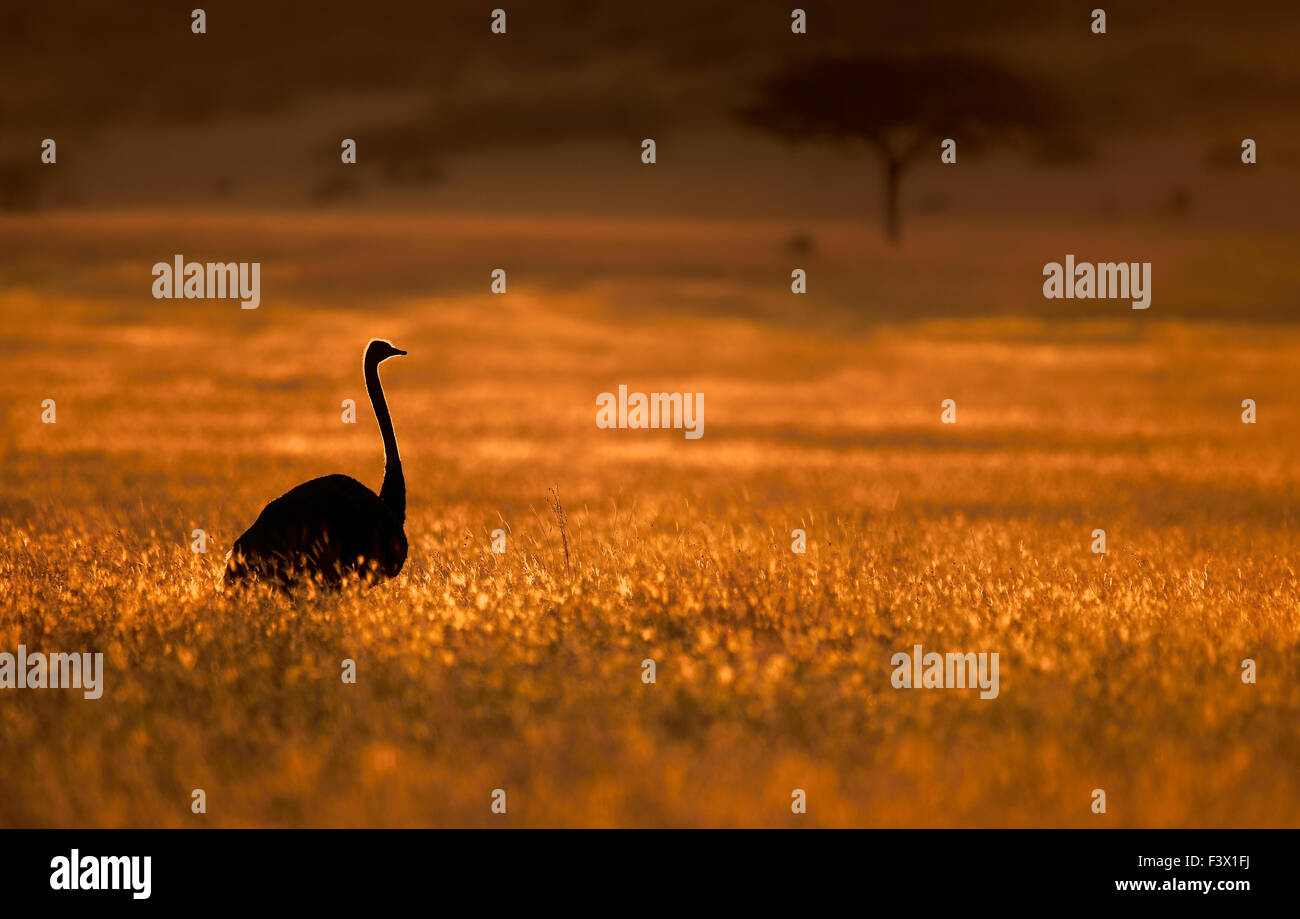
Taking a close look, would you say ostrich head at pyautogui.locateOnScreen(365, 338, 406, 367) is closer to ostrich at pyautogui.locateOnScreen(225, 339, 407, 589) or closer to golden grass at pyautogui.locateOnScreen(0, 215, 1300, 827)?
ostrich at pyautogui.locateOnScreen(225, 339, 407, 589)

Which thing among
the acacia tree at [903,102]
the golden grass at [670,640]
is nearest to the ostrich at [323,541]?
the golden grass at [670,640]

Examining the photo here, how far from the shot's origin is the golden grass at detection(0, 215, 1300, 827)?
584cm

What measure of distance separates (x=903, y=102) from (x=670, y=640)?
165ft

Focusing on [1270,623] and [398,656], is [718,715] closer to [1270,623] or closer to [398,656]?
[398,656]

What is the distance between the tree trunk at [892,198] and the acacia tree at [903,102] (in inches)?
58.6

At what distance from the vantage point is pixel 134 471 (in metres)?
19.3

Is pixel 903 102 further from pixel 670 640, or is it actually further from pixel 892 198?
pixel 670 640

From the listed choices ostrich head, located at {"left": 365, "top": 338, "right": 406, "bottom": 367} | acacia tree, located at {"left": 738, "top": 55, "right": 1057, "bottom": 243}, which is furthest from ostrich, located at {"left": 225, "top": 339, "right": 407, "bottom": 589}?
acacia tree, located at {"left": 738, "top": 55, "right": 1057, "bottom": 243}

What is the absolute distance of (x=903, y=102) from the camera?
179ft

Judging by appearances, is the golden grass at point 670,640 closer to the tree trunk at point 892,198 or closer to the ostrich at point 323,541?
the ostrich at point 323,541

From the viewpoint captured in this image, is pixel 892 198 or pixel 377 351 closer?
pixel 377 351

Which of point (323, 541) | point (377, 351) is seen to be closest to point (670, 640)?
point (323, 541)

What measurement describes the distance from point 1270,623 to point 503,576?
18.4ft

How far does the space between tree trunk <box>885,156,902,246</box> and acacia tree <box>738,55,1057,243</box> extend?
1.49 metres
